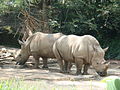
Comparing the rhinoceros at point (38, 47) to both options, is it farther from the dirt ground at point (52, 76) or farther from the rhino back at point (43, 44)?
the dirt ground at point (52, 76)

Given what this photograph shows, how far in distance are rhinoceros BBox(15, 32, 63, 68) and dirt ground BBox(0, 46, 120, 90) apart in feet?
1.23

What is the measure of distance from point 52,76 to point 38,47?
2621mm

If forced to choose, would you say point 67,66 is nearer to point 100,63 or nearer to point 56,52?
point 56,52

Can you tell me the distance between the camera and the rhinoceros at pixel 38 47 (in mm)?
10102

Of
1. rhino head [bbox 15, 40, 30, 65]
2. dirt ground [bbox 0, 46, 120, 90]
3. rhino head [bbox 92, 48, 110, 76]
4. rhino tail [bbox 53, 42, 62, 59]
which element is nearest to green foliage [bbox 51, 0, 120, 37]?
dirt ground [bbox 0, 46, 120, 90]

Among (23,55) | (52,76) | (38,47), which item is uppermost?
(38,47)

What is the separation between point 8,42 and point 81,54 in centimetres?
1024

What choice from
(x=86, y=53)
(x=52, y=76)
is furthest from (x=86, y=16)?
(x=52, y=76)

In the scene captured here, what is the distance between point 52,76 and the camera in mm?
7973

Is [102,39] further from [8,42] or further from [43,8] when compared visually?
[8,42]

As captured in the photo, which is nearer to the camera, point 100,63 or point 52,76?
point 52,76

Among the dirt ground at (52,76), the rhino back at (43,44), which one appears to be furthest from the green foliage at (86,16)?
the rhino back at (43,44)

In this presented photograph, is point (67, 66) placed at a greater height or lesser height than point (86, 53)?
lesser

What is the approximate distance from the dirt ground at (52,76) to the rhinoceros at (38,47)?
38 cm
